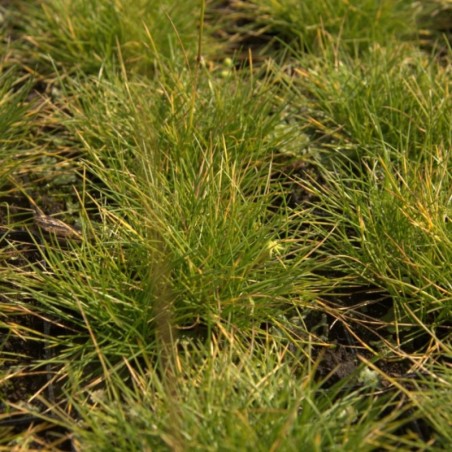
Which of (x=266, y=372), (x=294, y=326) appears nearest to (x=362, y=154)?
(x=294, y=326)

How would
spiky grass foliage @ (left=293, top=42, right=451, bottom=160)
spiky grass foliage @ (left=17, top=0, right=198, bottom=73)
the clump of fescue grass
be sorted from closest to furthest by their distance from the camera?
the clump of fescue grass
spiky grass foliage @ (left=293, top=42, right=451, bottom=160)
spiky grass foliage @ (left=17, top=0, right=198, bottom=73)

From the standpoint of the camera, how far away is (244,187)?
9.65 ft

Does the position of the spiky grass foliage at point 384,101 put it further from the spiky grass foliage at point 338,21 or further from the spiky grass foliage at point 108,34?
the spiky grass foliage at point 108,34

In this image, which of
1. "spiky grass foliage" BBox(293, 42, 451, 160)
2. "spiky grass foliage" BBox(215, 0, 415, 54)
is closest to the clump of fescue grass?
"spiky grass foliage" BBox(293, 42, 451, 160)

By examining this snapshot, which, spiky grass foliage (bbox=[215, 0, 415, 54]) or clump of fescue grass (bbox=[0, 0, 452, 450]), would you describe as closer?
clump of fescue grass (bbox=[0, 0, 452, 450])

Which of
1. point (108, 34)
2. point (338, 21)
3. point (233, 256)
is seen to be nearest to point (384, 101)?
point (338, 21)

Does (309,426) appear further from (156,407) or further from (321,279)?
(321,279)

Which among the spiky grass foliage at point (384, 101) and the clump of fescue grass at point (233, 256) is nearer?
the clump of fescue grass at point (233, 256)

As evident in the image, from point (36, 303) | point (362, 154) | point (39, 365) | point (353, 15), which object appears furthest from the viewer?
point (353, 15)

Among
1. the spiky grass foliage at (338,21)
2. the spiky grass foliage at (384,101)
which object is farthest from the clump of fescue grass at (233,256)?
the spiky grass foliage at (338,21)

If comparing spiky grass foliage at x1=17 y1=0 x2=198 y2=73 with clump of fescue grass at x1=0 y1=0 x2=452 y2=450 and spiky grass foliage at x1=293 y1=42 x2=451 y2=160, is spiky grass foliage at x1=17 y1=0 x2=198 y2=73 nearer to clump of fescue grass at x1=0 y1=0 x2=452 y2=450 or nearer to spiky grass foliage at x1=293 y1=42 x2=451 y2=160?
clump of fescue grass at x1=0 y1=0 x2=452 y2=450

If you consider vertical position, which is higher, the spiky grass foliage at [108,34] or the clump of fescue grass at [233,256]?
the spiky grass foliage at [108,34]

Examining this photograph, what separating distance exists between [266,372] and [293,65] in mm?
1742

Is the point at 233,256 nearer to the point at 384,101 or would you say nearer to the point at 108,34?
the point at 384,101
